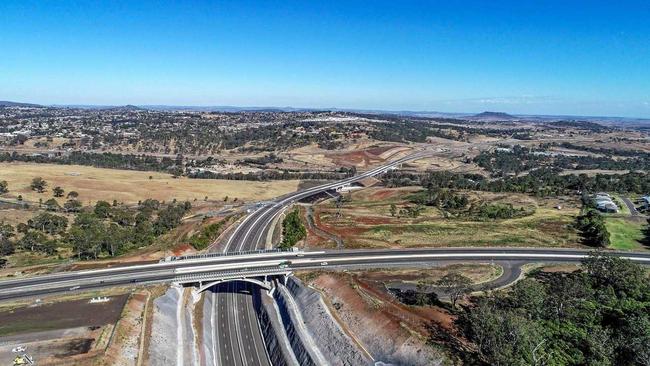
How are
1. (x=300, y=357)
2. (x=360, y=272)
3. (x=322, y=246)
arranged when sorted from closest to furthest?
1. (x=300, y=357)
2. (x=360, y=272)
3. (x=322, y=246)

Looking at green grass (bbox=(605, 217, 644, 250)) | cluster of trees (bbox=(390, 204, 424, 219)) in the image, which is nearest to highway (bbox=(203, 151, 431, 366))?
cluster of trees (bbox=(390, 204, 424, 219))

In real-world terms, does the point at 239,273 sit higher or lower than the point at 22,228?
higher

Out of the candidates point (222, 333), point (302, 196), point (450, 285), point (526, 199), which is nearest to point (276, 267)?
point (222, 333)

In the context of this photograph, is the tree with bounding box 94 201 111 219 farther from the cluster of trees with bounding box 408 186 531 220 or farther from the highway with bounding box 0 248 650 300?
the cluster of trees with bounding box 408 186 531 220

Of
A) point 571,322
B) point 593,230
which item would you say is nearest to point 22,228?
point 571,322

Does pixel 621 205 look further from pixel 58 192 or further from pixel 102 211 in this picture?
pixel 58 192

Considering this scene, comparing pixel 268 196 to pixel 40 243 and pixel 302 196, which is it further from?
pixel 40 243

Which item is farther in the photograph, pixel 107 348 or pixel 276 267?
pixel 276 267

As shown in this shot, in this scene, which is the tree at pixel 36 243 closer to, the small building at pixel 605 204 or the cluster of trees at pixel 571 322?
the cluster of trees at pixel 571 322
